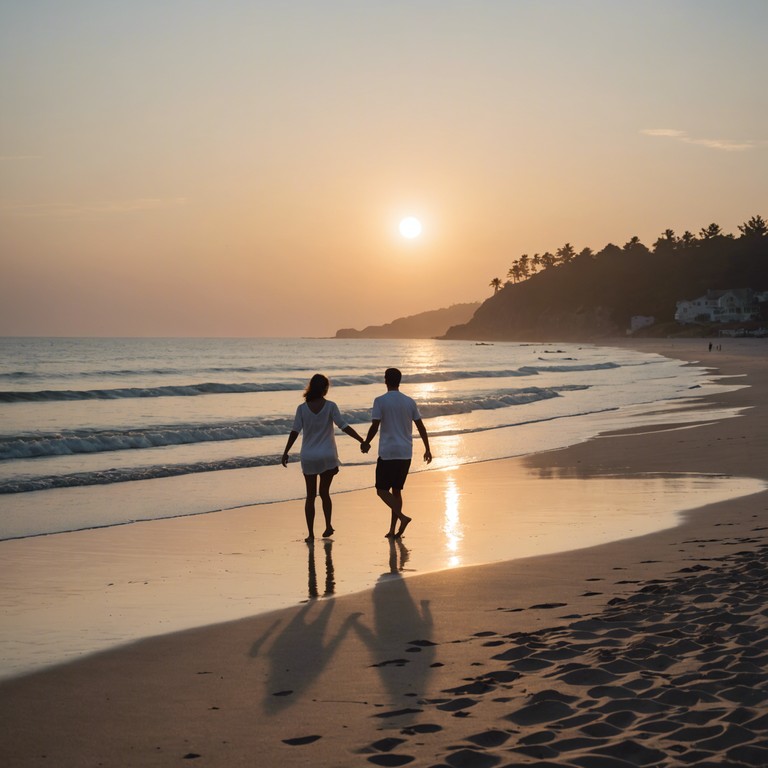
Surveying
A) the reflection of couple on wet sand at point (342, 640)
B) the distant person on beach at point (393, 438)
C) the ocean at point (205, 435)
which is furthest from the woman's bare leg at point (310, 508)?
the ocean at point (205, 435)

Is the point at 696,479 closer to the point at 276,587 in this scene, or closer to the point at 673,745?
the point at 276,587

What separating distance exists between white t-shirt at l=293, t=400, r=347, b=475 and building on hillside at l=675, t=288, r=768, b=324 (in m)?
158

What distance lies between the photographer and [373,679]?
5637mm

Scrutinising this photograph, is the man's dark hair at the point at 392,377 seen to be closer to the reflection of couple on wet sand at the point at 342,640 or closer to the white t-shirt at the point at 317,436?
the white t-shirt at the point at 317,436

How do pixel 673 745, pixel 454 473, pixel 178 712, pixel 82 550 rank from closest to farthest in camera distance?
1. pixel 673 745
2. pixel 178 712
3. pixel 82 550
4. pixel 454 473

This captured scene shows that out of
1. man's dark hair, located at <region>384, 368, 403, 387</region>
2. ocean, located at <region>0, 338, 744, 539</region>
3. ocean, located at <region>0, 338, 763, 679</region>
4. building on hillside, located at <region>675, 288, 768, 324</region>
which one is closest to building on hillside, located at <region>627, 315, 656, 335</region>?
building on hillside, located at <region>675, 288, 768, 324</region>

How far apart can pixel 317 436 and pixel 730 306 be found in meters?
162

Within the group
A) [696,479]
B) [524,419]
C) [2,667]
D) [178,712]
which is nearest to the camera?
[178,712]

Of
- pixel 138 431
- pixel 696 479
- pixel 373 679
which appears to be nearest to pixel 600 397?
pixel 138 431

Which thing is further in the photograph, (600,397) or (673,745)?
(600,397)

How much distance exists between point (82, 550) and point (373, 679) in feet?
20.1

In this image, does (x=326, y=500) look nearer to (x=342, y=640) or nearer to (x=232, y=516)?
(x=232, y=516)

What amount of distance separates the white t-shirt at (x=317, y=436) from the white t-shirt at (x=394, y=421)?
525 millimetres

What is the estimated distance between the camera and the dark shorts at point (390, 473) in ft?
37.2
